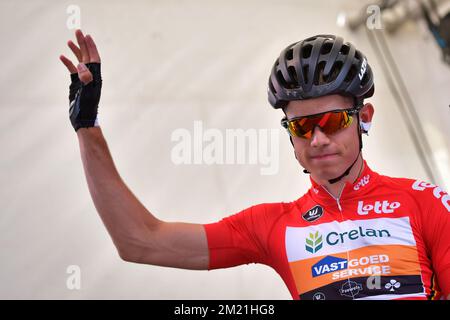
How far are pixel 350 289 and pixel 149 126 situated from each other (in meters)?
1.83

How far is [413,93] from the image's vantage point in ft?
11.1

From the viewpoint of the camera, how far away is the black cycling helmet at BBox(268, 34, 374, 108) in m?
1.43

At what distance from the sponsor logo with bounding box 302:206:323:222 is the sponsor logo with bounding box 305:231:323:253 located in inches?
2.0

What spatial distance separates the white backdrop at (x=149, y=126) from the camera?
2.81m

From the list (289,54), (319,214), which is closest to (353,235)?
(319,214)

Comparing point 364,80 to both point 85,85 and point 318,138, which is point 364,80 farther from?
point 85,85

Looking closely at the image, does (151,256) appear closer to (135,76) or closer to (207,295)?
(207,295)

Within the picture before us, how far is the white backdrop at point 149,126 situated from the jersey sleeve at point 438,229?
5.41ft

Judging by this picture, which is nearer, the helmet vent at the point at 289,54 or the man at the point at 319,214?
the man at the point at 319,214

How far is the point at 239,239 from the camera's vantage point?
1.52m

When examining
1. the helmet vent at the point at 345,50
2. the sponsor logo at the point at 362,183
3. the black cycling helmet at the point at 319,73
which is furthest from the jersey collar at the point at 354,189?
the helmet vent at the point at 345,50

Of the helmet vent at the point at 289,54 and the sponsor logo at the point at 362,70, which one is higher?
the helmet vent at the point at 289,54

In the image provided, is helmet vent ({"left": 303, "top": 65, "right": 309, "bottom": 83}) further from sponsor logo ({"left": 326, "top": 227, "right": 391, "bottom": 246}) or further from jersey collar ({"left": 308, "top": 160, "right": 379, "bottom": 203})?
sponsor logo ({"left": 326, "top": 227, "right": 391, "bottom": 246})

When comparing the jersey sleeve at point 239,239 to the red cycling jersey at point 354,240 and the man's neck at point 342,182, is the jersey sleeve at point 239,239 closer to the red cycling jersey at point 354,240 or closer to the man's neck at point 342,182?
the red cycling jersey at point 354,240
